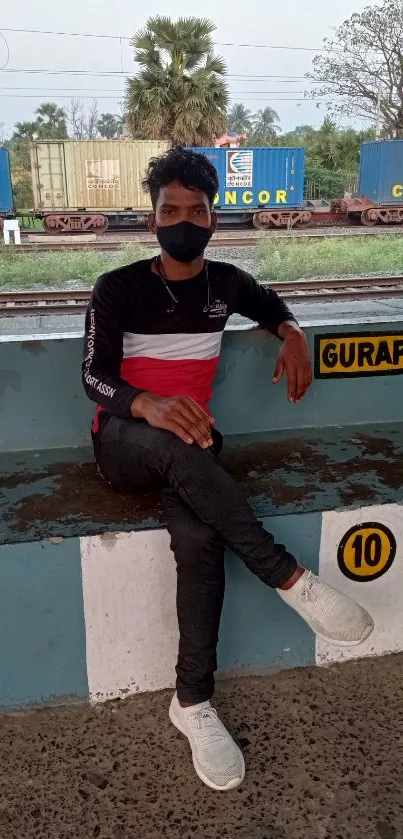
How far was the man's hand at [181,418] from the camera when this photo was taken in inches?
72.3

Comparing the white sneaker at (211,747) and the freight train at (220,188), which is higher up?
the freight train at (220,188)

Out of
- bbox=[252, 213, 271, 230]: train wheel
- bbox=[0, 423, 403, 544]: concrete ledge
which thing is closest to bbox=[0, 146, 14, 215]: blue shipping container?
bbox=[252, 213, 271, 230]: train wheel

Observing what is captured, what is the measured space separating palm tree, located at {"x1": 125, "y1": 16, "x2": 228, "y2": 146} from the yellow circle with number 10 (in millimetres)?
20407

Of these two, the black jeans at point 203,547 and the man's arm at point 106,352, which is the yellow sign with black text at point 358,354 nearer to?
the man's arm at point 106,352

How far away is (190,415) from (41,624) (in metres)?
0.74

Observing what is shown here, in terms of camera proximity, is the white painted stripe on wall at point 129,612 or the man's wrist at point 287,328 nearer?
the white painted stripe on wall at point 129,612

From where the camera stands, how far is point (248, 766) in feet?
5.84

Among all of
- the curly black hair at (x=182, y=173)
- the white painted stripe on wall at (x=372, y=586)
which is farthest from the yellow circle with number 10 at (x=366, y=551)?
the curly black hair at (x=182, y=173)

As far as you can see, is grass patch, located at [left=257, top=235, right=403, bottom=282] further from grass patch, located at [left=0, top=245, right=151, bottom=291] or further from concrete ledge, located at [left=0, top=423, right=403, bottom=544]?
concrete ledge, located at [left=0, top=423, right=403, bottom=544]

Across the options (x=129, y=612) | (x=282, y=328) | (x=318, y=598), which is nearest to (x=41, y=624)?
(x=129, y=612)

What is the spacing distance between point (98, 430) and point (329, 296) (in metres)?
5.43

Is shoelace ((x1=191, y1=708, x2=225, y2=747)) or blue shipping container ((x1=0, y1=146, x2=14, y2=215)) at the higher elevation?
blue shipping container ((x1=0, y1=146, x2=14, y2=215))

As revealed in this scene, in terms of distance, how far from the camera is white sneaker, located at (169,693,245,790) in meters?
1.70

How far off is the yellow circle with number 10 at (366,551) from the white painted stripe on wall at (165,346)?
0.77m
